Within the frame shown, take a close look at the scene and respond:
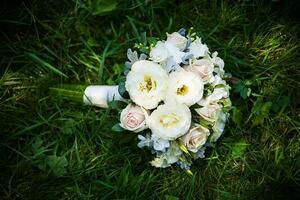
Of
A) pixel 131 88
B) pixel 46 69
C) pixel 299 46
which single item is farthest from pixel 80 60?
pixel 299 46

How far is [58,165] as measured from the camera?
2432 mm

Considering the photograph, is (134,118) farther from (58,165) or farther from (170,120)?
(58,165)

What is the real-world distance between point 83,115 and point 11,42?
0.53m

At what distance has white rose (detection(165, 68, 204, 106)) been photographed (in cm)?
209

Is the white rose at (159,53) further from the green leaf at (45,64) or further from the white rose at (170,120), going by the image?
the green leaf at (45,64)

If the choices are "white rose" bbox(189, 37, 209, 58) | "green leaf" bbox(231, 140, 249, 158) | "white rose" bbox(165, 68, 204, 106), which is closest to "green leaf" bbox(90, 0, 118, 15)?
"white rose" bbox(189, 37, 209, 58)

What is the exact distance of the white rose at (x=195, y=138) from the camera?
217 cm

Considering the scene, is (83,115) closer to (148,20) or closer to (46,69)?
(46,69)

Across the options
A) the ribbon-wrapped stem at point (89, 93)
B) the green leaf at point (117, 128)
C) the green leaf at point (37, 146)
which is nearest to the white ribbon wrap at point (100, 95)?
the ribbon-wrapped stem at point (89, 93)

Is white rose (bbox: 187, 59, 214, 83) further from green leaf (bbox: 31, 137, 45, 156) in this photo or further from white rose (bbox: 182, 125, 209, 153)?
green leaf (bbox: 31, 137, 45, 156)

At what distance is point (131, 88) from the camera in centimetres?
209

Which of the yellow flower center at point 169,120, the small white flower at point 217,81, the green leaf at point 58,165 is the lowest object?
the green leaf at point 58,165

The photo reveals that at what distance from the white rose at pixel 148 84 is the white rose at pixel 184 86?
0.03 m

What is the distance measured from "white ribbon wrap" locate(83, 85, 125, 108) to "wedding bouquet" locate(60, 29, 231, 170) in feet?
0.30
